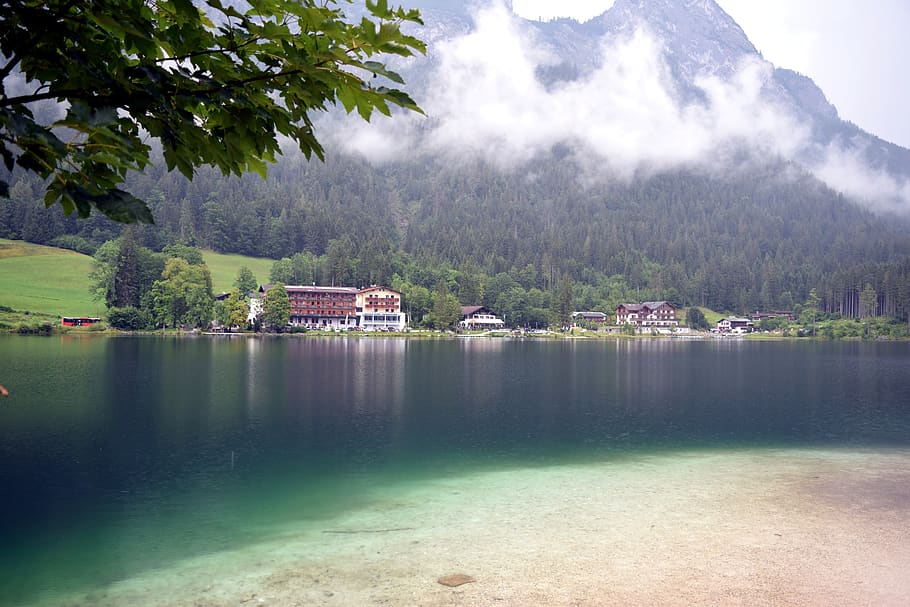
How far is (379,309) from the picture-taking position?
17225 centimetres

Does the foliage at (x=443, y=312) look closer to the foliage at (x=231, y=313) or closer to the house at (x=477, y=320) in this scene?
the house at (x=477, y=320)

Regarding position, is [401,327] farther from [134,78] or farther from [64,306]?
[134,78]

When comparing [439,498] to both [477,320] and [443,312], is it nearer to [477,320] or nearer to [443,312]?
[443,312]

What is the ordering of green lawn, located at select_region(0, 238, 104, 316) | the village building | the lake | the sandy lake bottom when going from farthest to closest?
the village building, green lawn, located at select_region(0, 238, 104, 316), the lake, the sandy lake bottom

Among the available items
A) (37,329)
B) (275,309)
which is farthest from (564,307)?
(37,329)

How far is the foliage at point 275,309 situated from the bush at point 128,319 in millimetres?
23273

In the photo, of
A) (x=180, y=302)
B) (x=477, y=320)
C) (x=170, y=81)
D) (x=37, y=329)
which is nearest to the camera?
(x=170, y=81)

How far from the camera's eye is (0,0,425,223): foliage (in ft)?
9.36

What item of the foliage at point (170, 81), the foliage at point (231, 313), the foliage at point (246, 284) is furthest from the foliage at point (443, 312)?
the foliage at point (170, 81)

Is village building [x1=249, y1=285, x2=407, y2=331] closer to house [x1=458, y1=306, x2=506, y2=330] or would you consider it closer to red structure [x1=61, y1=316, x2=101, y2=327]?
house [x1=458, y1=306, x2=506, y2=330]

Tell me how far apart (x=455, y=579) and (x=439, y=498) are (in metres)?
7.35

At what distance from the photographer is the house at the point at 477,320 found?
189500mm

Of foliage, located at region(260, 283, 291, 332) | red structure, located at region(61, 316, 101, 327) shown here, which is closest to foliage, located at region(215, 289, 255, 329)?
foliage, located at region(260, 283, 291, 332)

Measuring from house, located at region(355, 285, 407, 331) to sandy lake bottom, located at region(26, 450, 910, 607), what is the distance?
494ft
